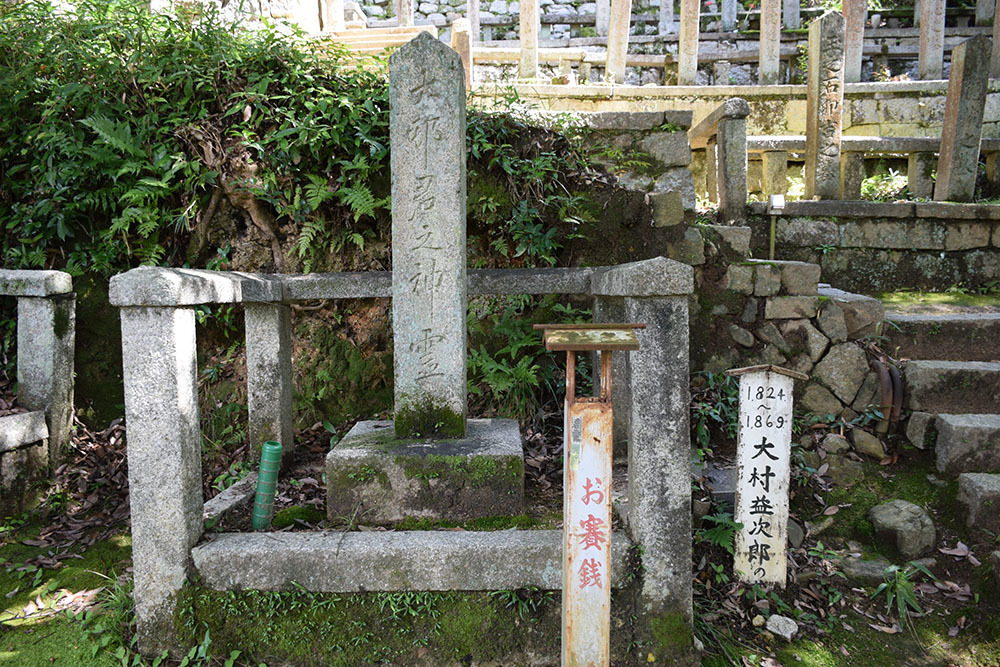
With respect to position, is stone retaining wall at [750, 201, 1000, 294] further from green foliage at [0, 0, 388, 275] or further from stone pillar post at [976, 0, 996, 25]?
stone pillar post at [976, 0, 996, 25]

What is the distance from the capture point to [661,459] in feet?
7.96

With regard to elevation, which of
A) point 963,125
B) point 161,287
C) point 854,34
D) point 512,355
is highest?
point 854,34

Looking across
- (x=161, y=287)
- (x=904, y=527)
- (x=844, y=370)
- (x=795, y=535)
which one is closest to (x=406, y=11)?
(x=844, y=370)

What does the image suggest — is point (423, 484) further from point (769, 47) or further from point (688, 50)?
point (769, 47)

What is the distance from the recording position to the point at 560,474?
3516 mm

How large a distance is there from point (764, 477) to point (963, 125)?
207 inches

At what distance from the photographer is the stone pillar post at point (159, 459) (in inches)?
91.4

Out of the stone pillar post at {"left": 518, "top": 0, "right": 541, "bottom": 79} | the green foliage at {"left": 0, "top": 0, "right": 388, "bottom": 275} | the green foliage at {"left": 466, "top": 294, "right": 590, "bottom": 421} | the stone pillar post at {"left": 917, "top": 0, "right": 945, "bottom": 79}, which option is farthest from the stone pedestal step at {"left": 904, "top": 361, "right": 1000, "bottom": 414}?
the stone pillar post at {"left": 917, "top": 0, "right": 945, "bottom": 79}

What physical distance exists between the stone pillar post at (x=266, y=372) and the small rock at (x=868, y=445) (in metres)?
3.79

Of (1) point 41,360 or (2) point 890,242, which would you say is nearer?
(1) point 41,360

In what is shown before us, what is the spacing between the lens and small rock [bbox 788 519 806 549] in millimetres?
3318

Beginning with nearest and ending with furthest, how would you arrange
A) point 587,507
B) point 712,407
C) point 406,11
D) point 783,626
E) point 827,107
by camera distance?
point 587,507 → point 783,626 → point 712,407 → point 827,107 → point 406,11

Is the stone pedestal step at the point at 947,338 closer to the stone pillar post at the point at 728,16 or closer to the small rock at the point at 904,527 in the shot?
the small rock at the point at 904,527

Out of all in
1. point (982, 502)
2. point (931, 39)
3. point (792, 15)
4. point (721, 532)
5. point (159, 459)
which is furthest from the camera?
point (792, 15)
